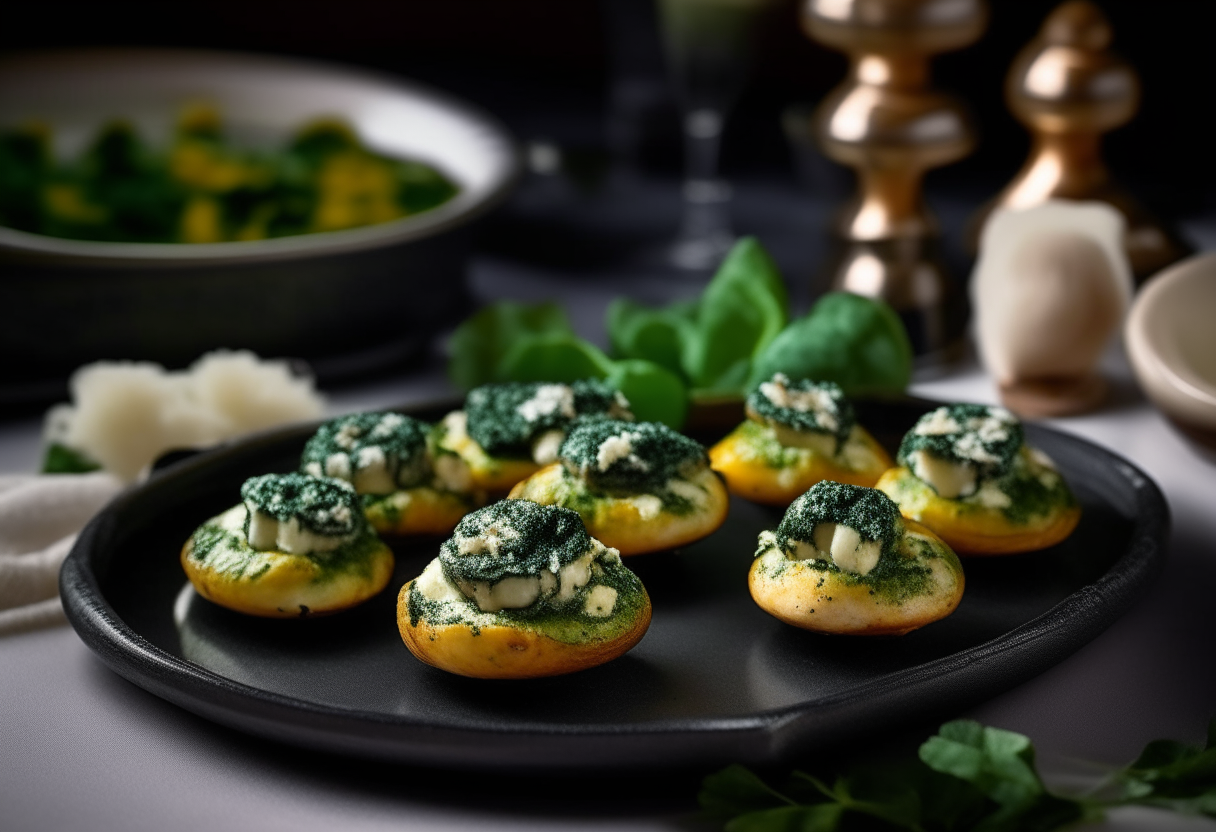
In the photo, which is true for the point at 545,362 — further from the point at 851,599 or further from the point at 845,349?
the point at 851,599

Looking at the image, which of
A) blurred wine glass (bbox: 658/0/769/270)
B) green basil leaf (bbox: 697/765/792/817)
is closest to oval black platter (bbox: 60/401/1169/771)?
green basil leaf (bbox: 697/765/792/817)

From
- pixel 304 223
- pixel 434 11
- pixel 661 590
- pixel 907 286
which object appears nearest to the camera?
pixel 661 590

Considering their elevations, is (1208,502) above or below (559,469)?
below

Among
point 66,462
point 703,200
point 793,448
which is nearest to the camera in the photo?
point 793,448

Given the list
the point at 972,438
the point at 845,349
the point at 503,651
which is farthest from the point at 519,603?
the point at 845,349

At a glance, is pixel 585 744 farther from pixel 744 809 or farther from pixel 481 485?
pixel 481 485

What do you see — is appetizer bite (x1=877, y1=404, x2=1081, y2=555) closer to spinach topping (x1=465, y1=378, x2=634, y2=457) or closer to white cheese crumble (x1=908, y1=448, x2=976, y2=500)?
white cheese crumble (x1=908, y1=448, x2=976, y2=500)

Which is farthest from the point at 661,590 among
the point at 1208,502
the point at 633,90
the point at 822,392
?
the point at 633,90
